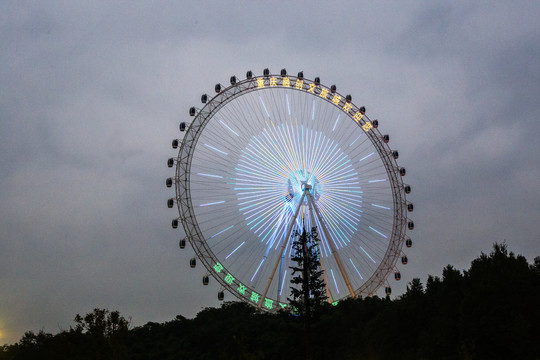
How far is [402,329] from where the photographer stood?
167ft

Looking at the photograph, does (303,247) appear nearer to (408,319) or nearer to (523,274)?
(408,319)

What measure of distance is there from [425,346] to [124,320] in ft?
79.6

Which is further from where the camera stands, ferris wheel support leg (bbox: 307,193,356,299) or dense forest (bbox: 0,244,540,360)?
ferris wheel support leg (bbox: 307,193,356,299)

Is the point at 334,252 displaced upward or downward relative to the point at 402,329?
upward

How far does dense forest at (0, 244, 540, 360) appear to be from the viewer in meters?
41.0

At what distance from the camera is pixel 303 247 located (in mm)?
50875

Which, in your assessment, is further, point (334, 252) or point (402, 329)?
point (334, 252)

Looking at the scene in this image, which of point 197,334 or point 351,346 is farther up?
point 197,334

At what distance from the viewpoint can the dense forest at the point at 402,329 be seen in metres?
41.0

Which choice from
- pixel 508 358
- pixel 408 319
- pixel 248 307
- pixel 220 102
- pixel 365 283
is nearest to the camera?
pixel 508 358

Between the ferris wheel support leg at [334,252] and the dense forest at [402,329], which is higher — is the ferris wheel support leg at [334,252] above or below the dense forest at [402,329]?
above

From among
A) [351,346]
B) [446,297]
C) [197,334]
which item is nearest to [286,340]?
[351,346]

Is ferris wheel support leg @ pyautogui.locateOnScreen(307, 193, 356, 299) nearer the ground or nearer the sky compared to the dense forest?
nearer the sky

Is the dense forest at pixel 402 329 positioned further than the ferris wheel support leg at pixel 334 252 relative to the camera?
No
